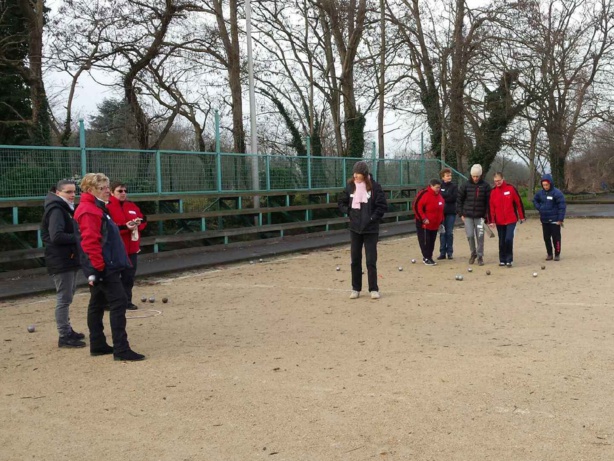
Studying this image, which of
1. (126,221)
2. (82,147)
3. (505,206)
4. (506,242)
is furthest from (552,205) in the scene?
A: (82,147)

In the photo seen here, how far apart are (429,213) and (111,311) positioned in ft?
28.8

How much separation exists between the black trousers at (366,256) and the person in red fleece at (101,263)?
4100 millimetres

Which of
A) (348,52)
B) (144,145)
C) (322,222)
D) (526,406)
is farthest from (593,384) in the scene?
(348,52)

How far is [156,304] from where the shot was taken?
33.8ft

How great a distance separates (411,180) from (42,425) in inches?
1003

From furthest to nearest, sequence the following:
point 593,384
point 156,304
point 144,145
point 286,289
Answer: point 144,145 < point 286,289 < point 156,304 < point 593,384

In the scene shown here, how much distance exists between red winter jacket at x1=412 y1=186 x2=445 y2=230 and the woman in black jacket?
4.40 meters

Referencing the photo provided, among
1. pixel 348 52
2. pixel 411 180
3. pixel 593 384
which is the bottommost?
pixel 593 384

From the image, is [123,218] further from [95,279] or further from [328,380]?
[328,380]

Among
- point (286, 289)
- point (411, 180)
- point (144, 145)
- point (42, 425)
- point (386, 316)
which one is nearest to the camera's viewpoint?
point (42, 425)

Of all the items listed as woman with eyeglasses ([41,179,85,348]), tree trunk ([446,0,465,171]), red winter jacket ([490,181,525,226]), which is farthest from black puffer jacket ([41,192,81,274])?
tree trunk ([446,0,465,171])

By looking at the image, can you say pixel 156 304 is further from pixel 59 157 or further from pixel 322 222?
pixel 322 222

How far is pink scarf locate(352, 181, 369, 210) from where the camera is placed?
33.1 feet

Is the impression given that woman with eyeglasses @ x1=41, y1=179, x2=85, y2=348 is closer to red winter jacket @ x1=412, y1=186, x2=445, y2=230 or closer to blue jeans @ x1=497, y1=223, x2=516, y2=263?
red winter jacket @ x1=412, y1=186, x2=445, y2=230
